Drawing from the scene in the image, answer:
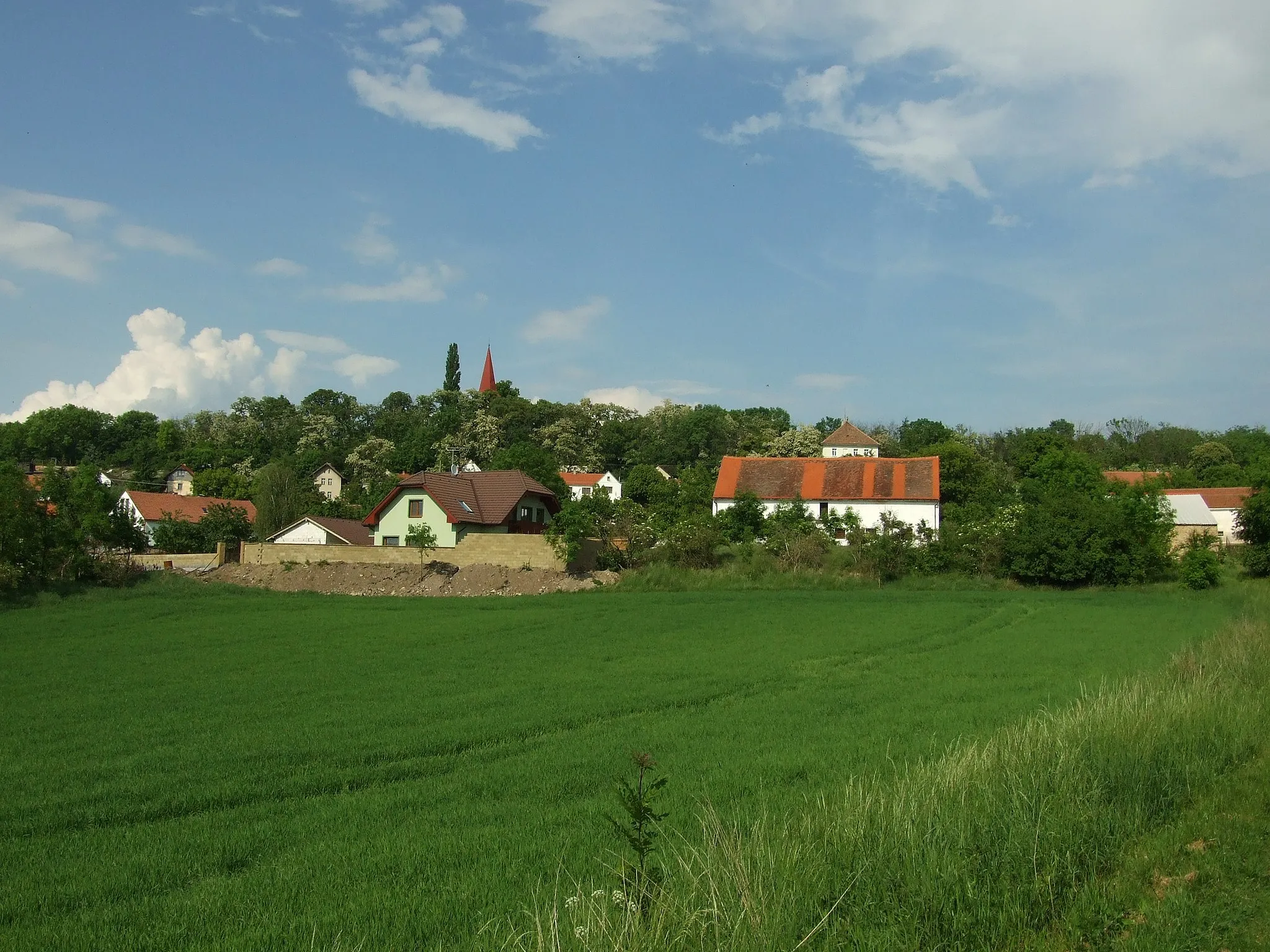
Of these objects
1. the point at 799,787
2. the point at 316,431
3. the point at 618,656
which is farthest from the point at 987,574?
the point at 316,431

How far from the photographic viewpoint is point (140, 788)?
32.9ft

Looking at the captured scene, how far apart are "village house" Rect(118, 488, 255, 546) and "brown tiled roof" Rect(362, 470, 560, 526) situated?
20.9 meters

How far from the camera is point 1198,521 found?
65688 mm

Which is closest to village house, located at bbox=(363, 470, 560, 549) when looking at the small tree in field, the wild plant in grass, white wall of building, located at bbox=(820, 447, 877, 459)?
the small tree in field

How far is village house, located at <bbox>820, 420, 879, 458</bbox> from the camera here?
9206 cm

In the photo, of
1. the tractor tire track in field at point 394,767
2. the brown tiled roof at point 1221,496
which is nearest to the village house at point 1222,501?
the brown tiled roof at point 1221,496

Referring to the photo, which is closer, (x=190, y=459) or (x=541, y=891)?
(x=541, y=891)

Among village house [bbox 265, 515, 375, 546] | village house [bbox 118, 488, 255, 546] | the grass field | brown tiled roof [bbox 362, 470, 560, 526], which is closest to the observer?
the grass field

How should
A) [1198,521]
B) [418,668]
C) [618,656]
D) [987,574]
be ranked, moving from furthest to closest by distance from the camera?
[1198,521] → [987,574] → [618,656] → [418,668]

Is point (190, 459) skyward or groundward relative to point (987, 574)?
skyward

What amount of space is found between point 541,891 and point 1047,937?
3490 millimetres

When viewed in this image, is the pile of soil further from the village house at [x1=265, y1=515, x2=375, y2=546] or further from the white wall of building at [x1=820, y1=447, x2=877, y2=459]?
the white wall of building at [x1=820, y1=447, x2=877, y2=459]

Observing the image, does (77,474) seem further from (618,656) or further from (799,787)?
(799,787)

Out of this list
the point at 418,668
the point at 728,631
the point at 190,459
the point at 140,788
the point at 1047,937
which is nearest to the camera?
the point at 1047,937
